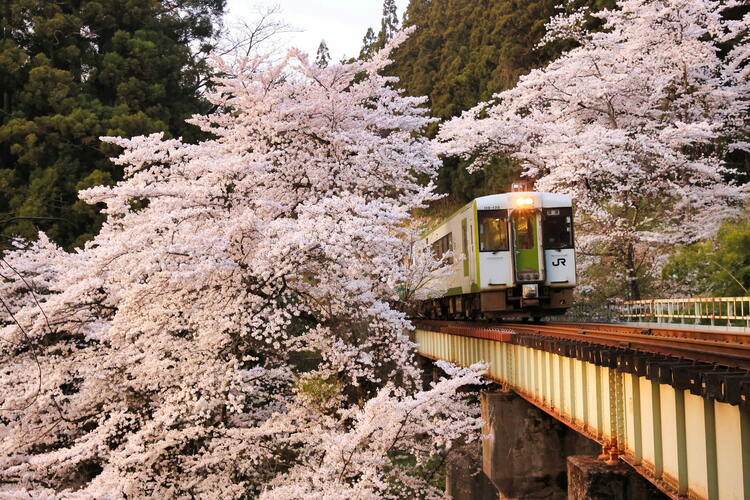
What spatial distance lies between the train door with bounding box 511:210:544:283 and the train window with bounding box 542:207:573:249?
0.62 ft

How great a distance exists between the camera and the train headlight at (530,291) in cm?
1580

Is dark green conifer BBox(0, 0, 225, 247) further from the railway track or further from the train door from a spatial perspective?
the railway track

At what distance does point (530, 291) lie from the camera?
15828mm

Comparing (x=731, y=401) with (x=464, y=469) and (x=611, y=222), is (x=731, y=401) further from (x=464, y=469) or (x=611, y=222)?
(x=611, y=222)

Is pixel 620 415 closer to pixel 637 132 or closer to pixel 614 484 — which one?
pixel 614 484

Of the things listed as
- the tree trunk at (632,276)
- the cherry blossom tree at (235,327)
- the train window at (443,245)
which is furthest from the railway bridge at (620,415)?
the tree trunk at (632,276)

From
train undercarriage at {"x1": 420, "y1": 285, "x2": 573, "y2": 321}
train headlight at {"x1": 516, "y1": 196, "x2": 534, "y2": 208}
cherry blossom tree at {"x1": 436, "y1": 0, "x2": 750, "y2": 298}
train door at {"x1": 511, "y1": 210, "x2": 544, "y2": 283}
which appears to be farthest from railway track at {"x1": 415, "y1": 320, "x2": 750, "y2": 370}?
cherry blossom tree at {"x1": 436, "y1": 0, "x2": 750, "y2": 298}

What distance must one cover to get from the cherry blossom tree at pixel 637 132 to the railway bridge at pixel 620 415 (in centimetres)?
829

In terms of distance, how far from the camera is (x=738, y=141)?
23.4 meters

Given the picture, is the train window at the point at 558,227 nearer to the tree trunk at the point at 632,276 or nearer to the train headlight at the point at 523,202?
the train headlight at the point at 523,202

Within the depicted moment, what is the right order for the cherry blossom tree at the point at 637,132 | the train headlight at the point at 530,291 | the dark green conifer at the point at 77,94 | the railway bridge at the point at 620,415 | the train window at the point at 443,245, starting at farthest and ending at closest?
the dark green conifer at the point at 77,94 → the cherry blossom tree at the point at 637,132 → the train window at the point at 443,245 → the train headlight at the point at 530,291 → the railway bridge at the point at 620,415

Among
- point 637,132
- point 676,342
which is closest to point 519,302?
point 676,342

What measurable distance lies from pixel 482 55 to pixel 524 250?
85.0ft

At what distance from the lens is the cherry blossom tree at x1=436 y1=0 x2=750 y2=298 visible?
19.7 metres
